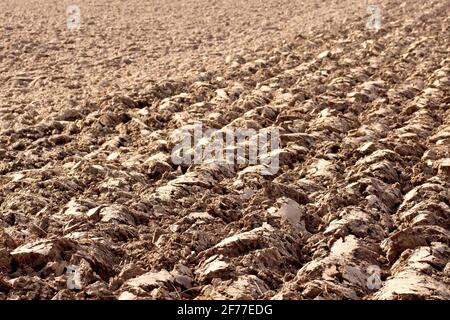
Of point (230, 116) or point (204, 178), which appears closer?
point (204, 178)

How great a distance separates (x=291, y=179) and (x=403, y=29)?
5957 millimetres

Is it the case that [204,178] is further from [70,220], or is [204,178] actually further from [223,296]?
[223,296]

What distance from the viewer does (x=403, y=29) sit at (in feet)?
32.4

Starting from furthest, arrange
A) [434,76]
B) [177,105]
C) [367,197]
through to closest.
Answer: [434,76]
[177,105]
[367,197]

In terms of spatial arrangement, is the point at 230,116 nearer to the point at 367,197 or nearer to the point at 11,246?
the point at 367,197

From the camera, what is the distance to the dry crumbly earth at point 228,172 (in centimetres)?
344

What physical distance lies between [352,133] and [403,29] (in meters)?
4.88

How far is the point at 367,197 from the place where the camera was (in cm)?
430

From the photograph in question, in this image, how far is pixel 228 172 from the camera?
483 centimetres

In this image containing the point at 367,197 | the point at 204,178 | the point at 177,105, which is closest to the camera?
the point at 367,197

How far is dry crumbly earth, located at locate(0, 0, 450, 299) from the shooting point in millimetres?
3438

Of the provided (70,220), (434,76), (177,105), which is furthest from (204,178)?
(434,76)

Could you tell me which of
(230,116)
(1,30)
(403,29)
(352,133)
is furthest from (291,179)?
(1,30)
